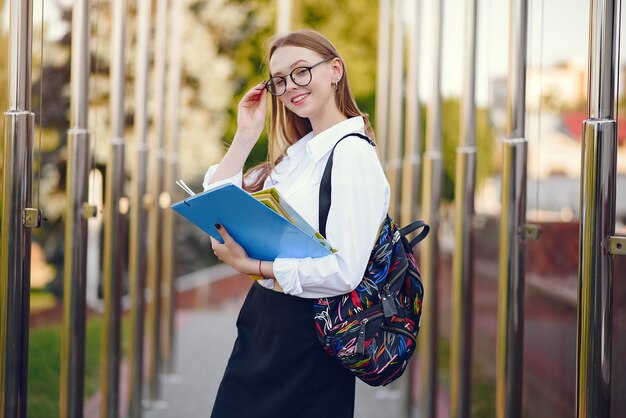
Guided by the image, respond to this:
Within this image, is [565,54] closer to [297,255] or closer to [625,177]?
[625,177]

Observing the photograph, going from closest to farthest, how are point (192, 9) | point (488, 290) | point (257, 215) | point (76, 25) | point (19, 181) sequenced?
point (257, 215) → point (19, 181) → point (76, 25) → point (488, 290) → point (192, 9)

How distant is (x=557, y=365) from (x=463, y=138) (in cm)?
130

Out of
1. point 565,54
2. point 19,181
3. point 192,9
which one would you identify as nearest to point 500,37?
point 565,54

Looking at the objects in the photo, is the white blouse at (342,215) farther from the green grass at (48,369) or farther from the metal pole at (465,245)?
the green grass at (48,369)

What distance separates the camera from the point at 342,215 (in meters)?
2.60

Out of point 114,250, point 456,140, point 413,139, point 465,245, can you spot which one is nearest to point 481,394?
point 413,139

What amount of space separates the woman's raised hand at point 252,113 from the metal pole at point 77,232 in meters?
1.57

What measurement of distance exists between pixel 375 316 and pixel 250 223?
40 cm

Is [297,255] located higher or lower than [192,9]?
lower

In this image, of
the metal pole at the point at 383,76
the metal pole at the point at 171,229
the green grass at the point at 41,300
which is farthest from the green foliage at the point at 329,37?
the metal pole at the point at 171,229

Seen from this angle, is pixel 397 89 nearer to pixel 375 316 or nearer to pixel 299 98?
pixel 299 98

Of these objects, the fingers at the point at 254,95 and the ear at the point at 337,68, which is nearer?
the ear at the point at 337,68

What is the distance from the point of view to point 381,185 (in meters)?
2.67

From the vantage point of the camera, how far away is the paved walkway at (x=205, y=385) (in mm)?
7613
